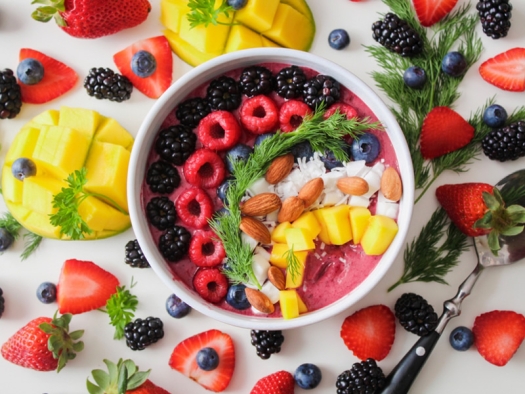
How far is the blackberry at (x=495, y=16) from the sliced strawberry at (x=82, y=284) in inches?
66.6

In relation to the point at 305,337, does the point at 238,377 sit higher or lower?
lower

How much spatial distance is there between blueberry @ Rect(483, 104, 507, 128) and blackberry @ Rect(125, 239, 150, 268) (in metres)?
1.37

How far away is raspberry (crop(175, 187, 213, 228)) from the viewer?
2.04 m

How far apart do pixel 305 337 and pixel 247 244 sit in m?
0.53

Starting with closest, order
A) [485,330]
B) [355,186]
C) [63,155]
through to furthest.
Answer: [355,186], [63,155], [485,330]

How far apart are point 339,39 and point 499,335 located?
1.25 meters

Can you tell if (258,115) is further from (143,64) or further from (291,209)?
(143,64)

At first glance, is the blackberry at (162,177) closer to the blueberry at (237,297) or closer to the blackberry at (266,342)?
the blueberry at (237,297)

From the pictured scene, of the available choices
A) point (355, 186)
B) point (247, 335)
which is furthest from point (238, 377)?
point (355, 186)

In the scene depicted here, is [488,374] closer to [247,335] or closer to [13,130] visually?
[247,335]

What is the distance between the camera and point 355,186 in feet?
6.54

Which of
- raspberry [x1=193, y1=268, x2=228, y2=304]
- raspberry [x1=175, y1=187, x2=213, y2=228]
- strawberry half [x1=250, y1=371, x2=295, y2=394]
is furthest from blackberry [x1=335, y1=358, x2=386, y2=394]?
raspberry [x1=175, y1=187, x2=213, y2=228]

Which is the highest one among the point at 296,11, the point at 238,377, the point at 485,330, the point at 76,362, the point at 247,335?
the point at 296,11

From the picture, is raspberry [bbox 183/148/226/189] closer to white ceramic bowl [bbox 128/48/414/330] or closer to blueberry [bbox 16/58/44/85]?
white ceramic bowl [bbox 128/48/414/330]
